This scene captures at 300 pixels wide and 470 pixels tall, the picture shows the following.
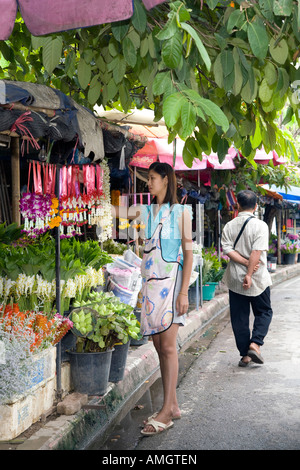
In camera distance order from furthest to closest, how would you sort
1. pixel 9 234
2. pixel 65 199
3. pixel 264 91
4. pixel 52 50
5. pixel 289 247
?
pixel 289 247
pixel 9 234
pixel 65 199
pixel 264 91
pixel 52 50

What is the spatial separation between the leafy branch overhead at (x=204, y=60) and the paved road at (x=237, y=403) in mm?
2145

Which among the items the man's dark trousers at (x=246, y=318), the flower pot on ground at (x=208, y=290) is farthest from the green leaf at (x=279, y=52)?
the flower pot on ground at (x=208, y=290)

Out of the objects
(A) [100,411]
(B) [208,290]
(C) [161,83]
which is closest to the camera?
(C) [161,83]

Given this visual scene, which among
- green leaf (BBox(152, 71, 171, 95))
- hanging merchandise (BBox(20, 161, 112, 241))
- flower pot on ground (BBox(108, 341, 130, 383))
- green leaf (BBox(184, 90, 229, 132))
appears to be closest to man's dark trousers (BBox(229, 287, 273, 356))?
flower pot on ground (BBox(108, 341, 130, 383))

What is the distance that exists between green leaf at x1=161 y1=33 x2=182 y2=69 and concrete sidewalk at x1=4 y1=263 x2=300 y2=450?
2.64 metres

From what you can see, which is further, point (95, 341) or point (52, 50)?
point (95, 341)

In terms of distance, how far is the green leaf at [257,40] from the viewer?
2980 millimetres

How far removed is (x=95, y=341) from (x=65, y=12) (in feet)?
10.1

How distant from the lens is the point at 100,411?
4691 millimetres

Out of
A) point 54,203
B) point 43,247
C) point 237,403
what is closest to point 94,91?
point 54,203

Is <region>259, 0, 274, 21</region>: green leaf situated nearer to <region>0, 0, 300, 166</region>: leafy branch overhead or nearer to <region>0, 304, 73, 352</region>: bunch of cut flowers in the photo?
<region>0, 0, 300, 166</region>: leafy branch overhead

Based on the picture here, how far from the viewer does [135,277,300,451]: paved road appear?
13.7 ft

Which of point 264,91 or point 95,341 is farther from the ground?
point 264,91

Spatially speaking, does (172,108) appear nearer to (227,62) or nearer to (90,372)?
(227,62)
